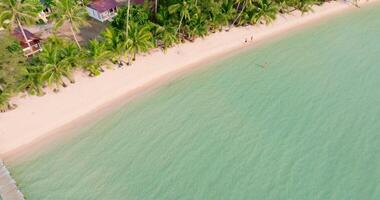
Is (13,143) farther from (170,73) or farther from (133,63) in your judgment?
(170,73)

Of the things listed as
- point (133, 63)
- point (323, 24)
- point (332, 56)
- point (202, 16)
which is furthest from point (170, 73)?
point (323, 24)

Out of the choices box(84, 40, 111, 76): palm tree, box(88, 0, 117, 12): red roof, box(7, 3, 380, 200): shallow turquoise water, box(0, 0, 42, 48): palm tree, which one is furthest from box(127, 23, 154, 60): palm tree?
box(0, 0, 42, 48): palm tree

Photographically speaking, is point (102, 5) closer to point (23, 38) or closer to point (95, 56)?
point (23, 38)

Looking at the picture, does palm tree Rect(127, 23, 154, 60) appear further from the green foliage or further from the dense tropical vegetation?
the green foliage

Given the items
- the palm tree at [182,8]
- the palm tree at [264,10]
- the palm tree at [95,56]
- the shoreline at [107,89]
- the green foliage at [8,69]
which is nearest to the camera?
the green foliage at [8,69]

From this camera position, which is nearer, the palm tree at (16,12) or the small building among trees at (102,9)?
the palm tree at (16,12)

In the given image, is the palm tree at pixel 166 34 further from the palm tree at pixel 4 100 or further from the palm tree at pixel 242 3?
the palm tree at pixel 4 100

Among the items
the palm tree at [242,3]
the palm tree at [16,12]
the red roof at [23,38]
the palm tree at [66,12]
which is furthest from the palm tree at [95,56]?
the palm tree at [242,3]
